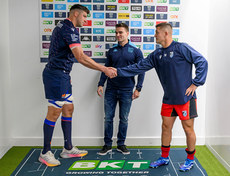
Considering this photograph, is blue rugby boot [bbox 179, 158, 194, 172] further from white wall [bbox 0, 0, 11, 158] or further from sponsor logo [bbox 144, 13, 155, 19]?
white wall [bbox 0, 0, 11, 158]

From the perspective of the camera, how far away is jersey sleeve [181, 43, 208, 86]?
285 centimetres

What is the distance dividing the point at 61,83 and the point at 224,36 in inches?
74.5

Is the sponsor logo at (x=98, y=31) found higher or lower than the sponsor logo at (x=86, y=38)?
higher

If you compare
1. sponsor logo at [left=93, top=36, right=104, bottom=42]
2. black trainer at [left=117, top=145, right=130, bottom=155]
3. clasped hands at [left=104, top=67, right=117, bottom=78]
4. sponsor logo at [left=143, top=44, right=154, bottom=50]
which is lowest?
black trainer at [left=117, top=145, right=130, bottom=155]

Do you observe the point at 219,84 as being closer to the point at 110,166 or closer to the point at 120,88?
the point at 120,88

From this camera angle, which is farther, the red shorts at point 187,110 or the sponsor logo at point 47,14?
the sponsor logo at point 47,14

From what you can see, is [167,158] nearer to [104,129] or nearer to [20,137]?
[104,129]

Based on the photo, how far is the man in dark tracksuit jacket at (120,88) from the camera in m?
3.47

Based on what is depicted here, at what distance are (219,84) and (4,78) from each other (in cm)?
260

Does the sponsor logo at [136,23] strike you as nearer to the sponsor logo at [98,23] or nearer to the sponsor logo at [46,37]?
the sponsor logo at [98,23]

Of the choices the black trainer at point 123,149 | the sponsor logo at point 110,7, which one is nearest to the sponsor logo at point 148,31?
the sponsor logo at point 110,7

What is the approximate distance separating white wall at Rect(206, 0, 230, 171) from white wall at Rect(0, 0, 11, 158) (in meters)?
2.55

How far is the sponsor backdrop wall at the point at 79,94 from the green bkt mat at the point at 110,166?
31cm

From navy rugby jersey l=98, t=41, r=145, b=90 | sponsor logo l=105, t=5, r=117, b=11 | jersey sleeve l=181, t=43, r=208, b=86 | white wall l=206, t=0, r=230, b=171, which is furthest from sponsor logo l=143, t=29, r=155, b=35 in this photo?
jersey sleeve l=181, t=43, r=208, b=86
